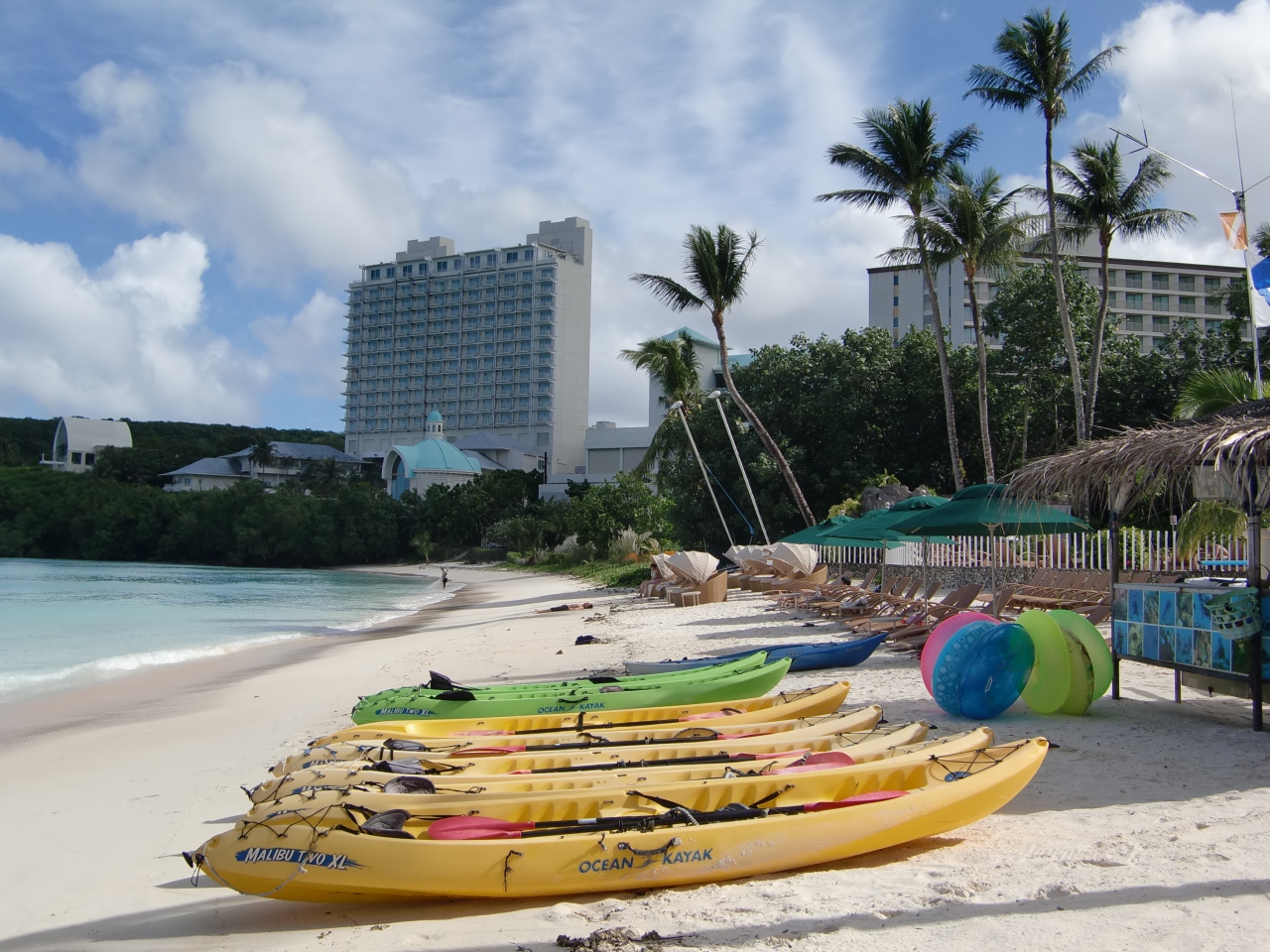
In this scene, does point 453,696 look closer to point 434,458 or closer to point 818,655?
point 818,655

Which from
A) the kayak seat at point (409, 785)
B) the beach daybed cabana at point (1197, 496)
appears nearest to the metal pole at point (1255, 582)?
the beach daybed cabana at point (1197, 496)

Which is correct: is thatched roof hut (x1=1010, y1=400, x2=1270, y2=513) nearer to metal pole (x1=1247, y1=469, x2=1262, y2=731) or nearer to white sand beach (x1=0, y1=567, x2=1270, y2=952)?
metal pole (x1=1247, y1=469, x2=1262, y2=731)

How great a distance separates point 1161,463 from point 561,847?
5056mm

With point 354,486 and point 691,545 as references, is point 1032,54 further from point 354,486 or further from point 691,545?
point 354,486

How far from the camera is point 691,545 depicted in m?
33.7

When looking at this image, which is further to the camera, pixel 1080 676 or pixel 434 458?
pixel 434 458

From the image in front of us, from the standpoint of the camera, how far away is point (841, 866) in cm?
442

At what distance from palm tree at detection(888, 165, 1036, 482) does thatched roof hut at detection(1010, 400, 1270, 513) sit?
1583cm

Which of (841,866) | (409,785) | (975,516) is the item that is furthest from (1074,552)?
(409,785)

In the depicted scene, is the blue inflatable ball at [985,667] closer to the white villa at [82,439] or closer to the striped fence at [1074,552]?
the striped fence at [1074,552]

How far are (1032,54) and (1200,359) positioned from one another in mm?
16206

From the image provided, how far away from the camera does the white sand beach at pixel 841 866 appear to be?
11.8 feet

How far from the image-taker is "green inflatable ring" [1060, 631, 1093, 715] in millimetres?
6738

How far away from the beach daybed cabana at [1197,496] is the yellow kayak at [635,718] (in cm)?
231
